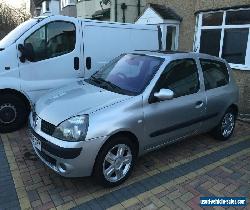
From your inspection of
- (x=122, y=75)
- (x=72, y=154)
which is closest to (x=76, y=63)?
(x=122, y=75)

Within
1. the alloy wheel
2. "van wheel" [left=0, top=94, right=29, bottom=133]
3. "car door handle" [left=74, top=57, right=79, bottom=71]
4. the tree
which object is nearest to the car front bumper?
the alloy wheel

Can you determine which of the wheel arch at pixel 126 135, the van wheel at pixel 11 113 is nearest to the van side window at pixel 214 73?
the wheel arch at pixel 126 135

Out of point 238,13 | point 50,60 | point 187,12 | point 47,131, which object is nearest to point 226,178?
point 47,131

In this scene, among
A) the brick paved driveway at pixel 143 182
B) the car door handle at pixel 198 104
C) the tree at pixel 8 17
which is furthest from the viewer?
the tree at pixel 8 17

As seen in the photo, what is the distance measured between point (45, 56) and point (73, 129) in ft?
9.60

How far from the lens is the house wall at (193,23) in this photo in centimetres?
810

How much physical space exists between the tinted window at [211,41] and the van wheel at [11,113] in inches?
256

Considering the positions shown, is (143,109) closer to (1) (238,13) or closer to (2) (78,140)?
(2) (78,140)

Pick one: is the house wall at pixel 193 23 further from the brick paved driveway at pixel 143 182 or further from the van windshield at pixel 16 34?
the van windshield at pixel 16 34

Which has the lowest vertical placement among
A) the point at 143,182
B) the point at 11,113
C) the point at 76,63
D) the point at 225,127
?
the point at 143,182

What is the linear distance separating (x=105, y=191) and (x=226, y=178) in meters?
1.90

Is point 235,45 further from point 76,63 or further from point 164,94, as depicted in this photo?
point 164,94

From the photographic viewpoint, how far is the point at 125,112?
12.4ft

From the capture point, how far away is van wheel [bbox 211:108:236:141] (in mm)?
5658
